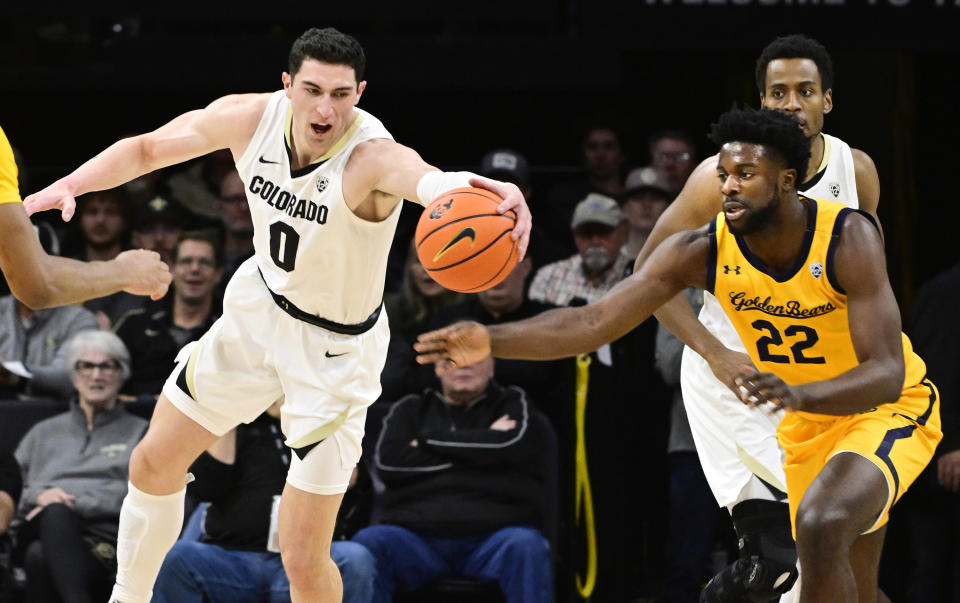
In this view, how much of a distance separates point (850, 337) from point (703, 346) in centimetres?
61

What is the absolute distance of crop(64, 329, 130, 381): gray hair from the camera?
6.73 metres

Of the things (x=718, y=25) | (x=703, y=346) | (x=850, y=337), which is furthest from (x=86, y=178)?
(x=718, y=25)

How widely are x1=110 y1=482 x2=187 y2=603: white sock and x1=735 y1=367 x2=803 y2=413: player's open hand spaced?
6.89 ft

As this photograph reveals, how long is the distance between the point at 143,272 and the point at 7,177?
1.66ft

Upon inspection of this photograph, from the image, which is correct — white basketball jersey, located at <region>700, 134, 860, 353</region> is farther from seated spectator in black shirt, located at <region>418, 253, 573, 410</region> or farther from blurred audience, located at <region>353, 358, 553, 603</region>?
seated spectator in black shirt, located at <region>418, 253, 573, 410</region>

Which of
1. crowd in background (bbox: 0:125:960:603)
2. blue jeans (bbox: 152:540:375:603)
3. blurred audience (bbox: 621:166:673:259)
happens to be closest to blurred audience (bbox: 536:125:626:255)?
blurred audience (bbox: 621:166:673:259)

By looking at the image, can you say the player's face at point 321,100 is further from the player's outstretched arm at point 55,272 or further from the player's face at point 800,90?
the player's face at point 800,90

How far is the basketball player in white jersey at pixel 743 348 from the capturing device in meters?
5.06

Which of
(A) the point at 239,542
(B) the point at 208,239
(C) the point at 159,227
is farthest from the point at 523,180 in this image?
(A) the point at 239,542

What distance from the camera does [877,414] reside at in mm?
4605

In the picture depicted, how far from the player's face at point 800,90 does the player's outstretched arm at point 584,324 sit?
660 millimetres

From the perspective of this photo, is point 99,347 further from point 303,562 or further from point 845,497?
point 845,497

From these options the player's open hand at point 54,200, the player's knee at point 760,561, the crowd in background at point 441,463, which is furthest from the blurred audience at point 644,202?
the player's open hand at point 54,200

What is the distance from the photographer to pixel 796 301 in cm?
459
